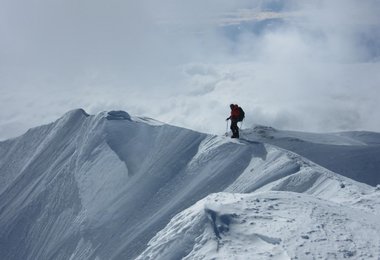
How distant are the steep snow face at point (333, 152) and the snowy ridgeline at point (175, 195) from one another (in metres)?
0.14

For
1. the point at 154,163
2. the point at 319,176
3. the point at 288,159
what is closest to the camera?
the point at 319,176

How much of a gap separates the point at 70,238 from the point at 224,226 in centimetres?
1627

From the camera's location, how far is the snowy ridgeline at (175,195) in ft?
53.0

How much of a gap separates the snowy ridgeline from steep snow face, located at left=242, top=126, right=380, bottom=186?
0.44ft

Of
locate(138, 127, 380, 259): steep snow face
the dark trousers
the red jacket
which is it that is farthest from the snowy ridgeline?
the red jacket

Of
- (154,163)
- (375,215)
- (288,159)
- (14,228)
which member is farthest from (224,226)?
(14,228)

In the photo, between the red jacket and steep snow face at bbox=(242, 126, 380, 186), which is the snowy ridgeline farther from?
the red jacket

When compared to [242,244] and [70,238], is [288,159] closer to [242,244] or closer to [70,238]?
[242,244]

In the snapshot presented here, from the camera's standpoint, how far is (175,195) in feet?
93.6

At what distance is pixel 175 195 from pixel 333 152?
41.1ft

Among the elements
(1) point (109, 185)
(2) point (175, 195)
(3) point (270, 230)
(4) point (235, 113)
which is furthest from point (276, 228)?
(1) point (109, 185)

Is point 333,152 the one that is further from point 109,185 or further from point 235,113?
point 109,185

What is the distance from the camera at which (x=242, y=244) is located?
1565 centimetres

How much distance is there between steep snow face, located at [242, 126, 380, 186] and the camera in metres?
29.4
